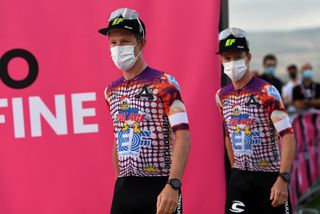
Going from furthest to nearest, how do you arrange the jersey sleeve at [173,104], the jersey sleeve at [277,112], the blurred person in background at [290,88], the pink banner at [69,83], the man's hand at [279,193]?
the blurred person in background at [290,88] → the pink banner at [69,83] → the jersey sleeve at [277,112] → the man's hand at [279,193] → the jersey sleeve at [173,104]

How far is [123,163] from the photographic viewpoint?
4887mm

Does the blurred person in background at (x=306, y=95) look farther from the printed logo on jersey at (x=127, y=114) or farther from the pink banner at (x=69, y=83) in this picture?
the printed logo on jersey at (x=127, y=114)

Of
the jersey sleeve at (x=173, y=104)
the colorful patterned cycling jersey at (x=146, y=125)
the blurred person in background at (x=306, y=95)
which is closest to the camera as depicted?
the jersey sleeve at (x=173, y=104)

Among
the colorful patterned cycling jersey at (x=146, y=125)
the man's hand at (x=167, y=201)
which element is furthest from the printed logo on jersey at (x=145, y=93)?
the man's hand at (x=167, y=201)

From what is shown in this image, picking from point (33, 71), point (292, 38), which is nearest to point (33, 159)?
point (33, 71)

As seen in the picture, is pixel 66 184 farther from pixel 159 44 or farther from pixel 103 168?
pixel 159 44

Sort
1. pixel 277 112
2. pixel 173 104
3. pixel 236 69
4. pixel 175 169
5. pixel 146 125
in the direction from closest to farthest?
pixel 175 169, pixel 173 104, pixel 146 125, pixel 277 112, pixel 236 69

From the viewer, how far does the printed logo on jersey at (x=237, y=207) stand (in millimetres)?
5969

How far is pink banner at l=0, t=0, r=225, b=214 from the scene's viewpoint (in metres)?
6.43

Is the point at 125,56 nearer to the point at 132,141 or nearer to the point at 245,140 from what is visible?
the point at 132,141

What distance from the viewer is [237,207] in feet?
19.7

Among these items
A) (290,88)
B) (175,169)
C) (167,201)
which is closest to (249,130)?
(175,169)

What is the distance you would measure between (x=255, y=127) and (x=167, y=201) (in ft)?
6.18

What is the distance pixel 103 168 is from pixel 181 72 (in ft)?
3.54
